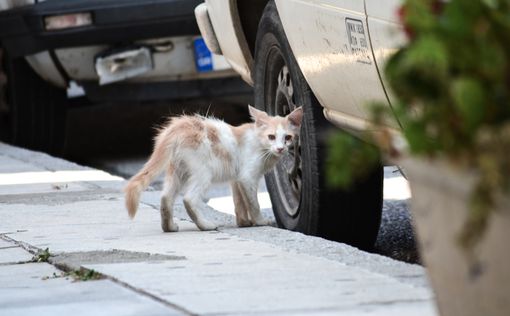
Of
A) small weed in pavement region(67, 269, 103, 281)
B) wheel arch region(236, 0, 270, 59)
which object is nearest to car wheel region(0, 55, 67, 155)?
wheel arch region(236, 0, 270, 59)

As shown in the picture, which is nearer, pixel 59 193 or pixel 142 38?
pixel 59 193

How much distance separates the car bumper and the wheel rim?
313cm

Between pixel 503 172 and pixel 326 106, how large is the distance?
335 centimetres

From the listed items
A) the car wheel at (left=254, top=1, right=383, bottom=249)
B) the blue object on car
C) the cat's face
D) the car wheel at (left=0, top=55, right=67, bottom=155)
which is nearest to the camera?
the car wheel at (left=254, top=1, right=383, bottom=249)

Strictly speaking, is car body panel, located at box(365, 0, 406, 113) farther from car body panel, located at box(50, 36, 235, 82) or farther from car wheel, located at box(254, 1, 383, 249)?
car body panel, located at box(50, 36, 235, 82)

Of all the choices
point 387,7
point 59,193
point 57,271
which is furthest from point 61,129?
point 387,7

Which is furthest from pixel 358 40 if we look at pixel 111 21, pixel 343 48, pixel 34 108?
pixel 34 108

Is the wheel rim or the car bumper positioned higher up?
the car bumper

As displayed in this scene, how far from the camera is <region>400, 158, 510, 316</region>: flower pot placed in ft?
10.3

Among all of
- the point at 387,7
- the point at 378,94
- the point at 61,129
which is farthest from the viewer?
the point at 61,129

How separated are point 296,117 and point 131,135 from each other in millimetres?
6745

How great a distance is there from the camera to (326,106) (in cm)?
632

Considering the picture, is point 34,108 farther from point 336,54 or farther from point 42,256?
point 336,54

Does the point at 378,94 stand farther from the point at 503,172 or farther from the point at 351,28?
the point at 503,172
